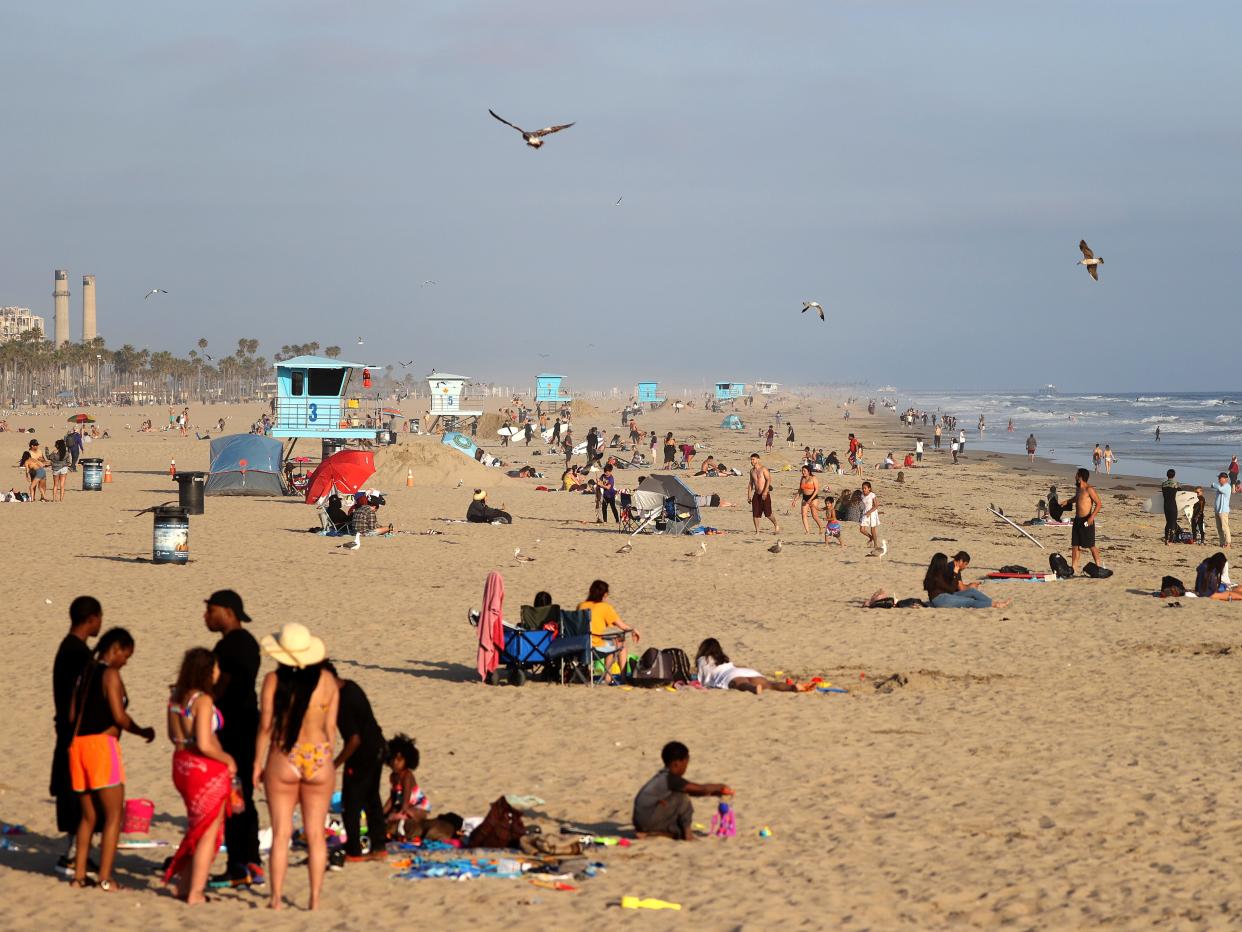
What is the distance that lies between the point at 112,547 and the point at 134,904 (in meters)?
16.4

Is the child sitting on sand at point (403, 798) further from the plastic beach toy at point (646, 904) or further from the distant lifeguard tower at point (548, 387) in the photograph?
the distant lifeguard tower at point (548, 387)

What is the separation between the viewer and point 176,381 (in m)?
166

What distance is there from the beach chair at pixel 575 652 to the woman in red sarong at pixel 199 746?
20.4ft

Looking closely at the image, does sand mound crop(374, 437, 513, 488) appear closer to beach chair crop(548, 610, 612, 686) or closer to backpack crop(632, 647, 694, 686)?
beach chair crop(548, 610, 612, 686)

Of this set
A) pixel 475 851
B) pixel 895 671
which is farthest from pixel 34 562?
pixel 475 851

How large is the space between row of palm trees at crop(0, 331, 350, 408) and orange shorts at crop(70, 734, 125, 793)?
114 metres

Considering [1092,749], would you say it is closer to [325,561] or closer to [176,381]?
[325,561]

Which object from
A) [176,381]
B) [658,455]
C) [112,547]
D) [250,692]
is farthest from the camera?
[176,381]

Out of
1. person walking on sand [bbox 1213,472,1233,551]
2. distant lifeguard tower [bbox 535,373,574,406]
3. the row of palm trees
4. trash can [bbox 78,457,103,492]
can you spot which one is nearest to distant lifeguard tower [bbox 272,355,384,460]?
trash can [bbox 78,457,103,492]

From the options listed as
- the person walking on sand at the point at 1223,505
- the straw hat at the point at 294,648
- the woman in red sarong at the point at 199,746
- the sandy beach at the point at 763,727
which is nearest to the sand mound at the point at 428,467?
the sandy beach at the point at 763,727

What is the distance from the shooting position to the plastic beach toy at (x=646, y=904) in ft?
22.8

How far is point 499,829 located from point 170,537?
13.4 metres

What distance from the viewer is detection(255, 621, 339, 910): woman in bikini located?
242 inches

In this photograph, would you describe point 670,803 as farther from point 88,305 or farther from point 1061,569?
point 88,305
